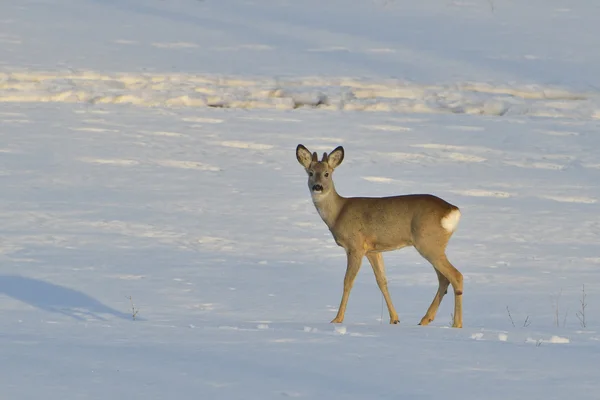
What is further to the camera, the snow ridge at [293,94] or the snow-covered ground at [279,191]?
the snow ridge at [293,94]

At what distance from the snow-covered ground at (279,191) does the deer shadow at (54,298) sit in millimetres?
25

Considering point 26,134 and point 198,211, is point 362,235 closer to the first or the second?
point 198,211

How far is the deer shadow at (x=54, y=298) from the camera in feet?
25.0

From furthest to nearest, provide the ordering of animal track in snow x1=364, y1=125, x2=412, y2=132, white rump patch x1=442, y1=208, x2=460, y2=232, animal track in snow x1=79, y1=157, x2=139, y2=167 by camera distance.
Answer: animal track in snow x1=364, y1=125, x2=412, y2=132 < animal track in snow x1=79, y1=157, x2=139, y2=167 < white rump patch x1=442, y1=208, x2=460, y2=232

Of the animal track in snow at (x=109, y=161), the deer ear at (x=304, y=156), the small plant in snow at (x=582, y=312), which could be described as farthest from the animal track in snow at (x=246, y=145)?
the deer ear at (x=304, y=156)

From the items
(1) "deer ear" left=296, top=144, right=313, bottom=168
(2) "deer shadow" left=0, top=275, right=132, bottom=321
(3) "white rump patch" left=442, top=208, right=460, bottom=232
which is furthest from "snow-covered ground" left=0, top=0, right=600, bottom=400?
(1) "deer ear" left=296, top=144, right=313, bottom=168

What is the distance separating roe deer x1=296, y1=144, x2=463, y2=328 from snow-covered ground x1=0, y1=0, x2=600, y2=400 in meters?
0.48

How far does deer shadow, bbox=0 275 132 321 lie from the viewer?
25.0 ft

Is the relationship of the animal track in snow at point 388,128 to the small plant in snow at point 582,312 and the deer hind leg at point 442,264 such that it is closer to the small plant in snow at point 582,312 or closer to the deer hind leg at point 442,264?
the small plant in snow at point 582,312

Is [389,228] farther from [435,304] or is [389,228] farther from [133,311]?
[133,311]

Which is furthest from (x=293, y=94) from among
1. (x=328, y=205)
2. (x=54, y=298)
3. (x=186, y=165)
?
(x=328, y=205)

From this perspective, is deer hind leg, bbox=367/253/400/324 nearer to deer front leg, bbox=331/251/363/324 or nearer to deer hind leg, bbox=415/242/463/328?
deer front leg, bbox=331/251/363/324

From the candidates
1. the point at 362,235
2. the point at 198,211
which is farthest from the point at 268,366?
the point at 198,211

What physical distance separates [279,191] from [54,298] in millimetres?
4259
